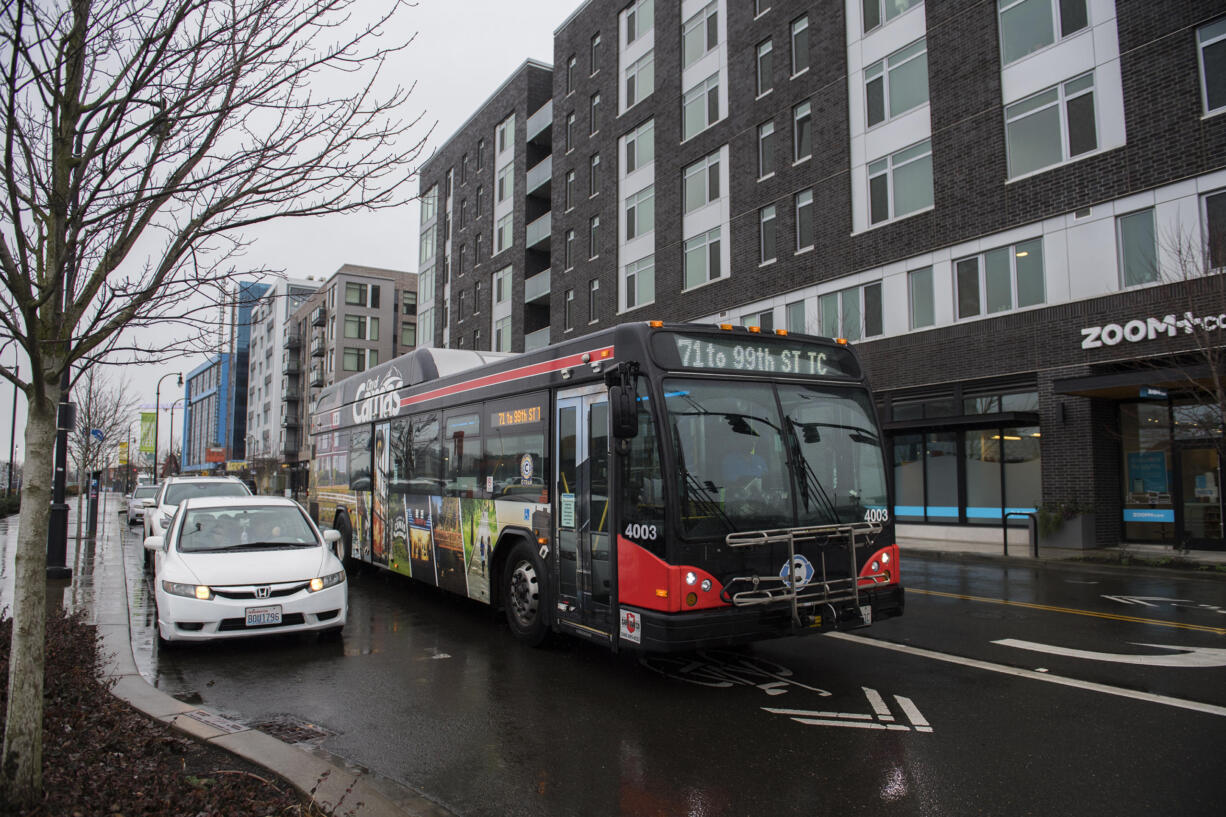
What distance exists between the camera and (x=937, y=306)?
830 inches

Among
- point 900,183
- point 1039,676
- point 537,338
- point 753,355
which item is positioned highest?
point 900,183

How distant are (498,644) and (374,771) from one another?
11.8ft

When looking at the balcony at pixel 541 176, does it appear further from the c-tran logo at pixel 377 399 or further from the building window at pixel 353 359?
the building window at pixel 353 359

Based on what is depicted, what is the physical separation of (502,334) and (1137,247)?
31606 mm

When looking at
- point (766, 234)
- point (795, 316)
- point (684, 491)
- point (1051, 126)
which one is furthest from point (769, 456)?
point (766, 234)

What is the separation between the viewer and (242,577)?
26.0 feet

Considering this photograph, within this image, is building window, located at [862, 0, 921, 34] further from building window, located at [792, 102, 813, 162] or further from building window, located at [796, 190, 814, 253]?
building window, located at [796, 190, 814, 253]

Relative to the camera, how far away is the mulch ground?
3.68 m

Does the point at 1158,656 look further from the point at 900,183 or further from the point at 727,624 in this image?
the point at 900,183

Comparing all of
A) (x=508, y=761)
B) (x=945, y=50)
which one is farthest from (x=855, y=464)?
(x=945, y=50)

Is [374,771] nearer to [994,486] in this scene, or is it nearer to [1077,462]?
[1077,462]

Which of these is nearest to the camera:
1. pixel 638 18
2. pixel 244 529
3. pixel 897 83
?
pixel 244 529

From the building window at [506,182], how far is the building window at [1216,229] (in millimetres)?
32684

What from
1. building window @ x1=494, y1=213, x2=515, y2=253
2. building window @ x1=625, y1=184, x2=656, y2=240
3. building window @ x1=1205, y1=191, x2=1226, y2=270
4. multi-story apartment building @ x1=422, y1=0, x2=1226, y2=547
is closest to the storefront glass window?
multi-story apartment building @ x1=422, y1=0, x2=1226, y2=547
